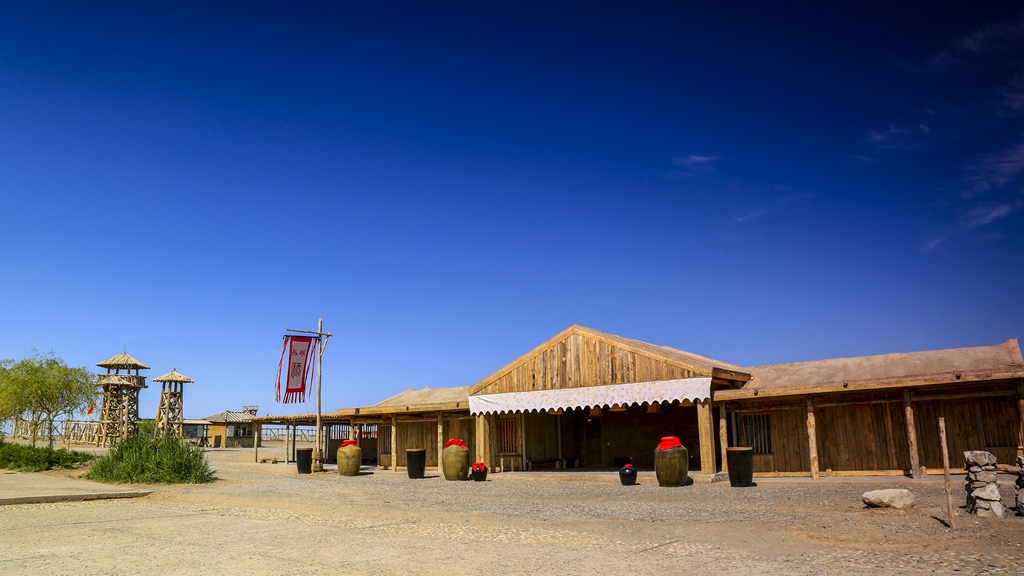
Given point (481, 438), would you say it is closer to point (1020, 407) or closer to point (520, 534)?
point (520, 534)

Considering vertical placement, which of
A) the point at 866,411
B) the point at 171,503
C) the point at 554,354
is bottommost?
the point at 171,503

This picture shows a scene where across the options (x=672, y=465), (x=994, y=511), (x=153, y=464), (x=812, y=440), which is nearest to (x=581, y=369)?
(x=672, y=465)

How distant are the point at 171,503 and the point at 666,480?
35.0 ft

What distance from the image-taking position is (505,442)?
74.7ft

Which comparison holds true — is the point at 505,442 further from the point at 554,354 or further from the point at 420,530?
the point at 420,530

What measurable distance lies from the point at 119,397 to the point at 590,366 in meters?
38.0

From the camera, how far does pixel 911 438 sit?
15.5 meters

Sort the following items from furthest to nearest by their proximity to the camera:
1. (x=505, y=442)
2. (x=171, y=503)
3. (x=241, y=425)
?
(x=241, y=425) < (x=505, y=442) < (x=171, y=503)

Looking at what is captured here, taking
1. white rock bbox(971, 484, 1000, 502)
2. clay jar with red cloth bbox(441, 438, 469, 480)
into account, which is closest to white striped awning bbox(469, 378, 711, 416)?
clay jar with red cloth bbox(441, 438, 469, 480)

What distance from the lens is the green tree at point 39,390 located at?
3378 centimetres

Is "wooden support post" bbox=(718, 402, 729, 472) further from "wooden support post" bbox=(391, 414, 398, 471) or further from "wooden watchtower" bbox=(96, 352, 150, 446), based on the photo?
"wooden watchtower" bbox=(96, 352, 150, 446)

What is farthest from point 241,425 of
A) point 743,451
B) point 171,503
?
point 743,451

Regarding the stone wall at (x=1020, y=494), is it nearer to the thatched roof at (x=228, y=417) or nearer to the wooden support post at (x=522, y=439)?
the wooden support post at (x=522, y=439)

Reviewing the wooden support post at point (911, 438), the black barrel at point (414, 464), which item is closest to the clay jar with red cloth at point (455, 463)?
the black barrel at point (414, 464)
